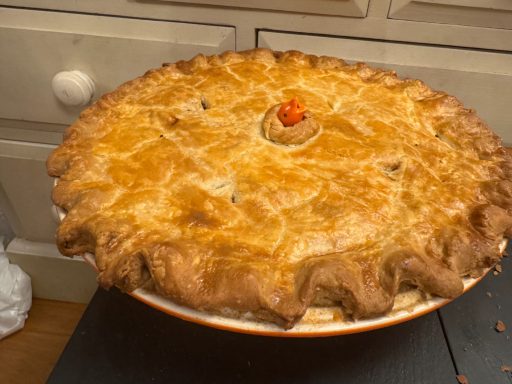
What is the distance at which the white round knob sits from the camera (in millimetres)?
1540

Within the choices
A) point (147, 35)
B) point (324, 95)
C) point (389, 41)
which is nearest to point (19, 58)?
point (147, 35)

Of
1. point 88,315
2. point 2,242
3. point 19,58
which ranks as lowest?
point 2,242

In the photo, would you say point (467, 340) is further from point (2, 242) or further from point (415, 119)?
point (2, 242)

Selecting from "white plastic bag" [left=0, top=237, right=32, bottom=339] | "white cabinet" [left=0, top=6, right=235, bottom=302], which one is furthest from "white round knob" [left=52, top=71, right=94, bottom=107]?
"white plastic bag" [left=0, top=237, right=32, bottom=339]

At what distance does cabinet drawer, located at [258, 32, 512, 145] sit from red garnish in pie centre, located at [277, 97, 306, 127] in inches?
22.8

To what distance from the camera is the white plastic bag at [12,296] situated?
209 centimetres

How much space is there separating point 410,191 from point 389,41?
75 cm

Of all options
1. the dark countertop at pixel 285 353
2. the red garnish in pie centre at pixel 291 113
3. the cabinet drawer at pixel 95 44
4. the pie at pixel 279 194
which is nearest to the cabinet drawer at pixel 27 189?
the cabinet drawer at pixel 95 44

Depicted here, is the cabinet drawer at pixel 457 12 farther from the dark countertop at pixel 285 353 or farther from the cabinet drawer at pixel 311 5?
the dark countertop at pixel 285 353

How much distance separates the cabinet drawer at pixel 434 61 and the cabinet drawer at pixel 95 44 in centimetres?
26

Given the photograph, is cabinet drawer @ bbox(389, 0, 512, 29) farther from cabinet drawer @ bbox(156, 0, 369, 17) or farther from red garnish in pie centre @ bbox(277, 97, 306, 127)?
red garnish in pie centre @ bbox(277, 97, 306, 127)

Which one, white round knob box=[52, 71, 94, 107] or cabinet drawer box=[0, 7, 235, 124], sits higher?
cabinet drawer box=[0, 7, 235, 124]

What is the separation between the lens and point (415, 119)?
121 centimetres

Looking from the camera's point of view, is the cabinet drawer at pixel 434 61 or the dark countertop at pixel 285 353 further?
the cabinet drawer at pixel 434 61
